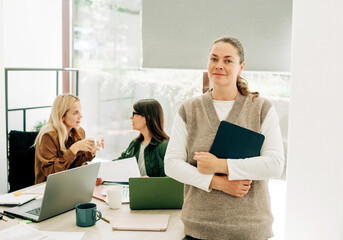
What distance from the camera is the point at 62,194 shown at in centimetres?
167

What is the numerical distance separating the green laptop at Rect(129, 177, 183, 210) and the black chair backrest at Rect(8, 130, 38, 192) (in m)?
1.10

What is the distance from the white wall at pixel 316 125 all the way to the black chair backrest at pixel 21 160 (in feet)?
5.84

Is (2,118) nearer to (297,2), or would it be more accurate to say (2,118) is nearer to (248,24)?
(248,24)

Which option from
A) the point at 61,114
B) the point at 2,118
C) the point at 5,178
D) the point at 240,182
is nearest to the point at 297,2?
the point at 240,182

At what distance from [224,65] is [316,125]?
1.15 meters

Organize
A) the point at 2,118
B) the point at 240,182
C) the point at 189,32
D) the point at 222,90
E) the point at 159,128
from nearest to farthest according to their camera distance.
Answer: the point at 240,182
the point at 222,90
the point at 159,128
the point at 2,118
the point at 189,32

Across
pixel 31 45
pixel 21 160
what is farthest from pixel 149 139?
pixel 31 45

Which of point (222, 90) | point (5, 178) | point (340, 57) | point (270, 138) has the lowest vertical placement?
point (5, 178)

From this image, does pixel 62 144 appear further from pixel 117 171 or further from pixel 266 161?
pixel 266 161

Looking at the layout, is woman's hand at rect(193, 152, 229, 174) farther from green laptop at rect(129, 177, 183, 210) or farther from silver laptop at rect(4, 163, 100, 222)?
silver laptop at rect(4, 163, 100, 222)

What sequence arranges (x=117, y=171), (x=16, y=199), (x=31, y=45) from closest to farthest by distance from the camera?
(x=16, y=199) → (x=117, y=171) → (x=31, y=45)

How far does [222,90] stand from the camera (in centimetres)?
156

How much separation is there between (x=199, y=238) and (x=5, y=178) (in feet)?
7.05

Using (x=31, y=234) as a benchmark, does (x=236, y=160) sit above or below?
above
